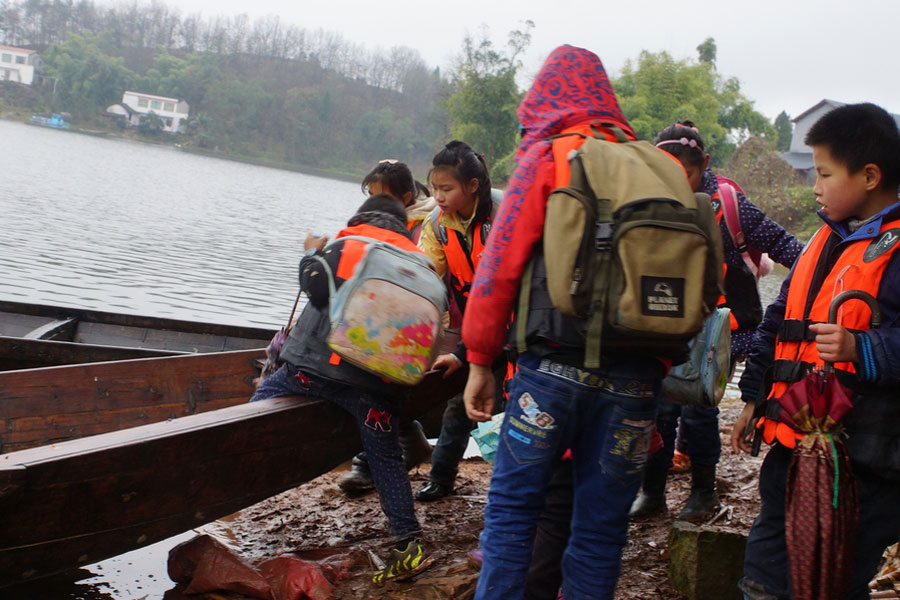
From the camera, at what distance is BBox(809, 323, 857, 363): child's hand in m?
2.13

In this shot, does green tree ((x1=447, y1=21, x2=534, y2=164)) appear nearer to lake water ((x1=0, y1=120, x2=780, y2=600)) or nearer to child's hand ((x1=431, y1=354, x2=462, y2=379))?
lake water ((x1=0, y1=120, x2=780, y2=600))

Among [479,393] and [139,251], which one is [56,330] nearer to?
[479,393]

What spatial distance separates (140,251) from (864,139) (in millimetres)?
16950

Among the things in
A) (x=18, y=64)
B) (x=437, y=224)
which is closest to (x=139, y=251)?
(x=437, y=224)

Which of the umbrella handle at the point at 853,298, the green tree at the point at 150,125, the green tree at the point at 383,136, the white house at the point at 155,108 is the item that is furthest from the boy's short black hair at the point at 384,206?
the white house at the point at 155,108

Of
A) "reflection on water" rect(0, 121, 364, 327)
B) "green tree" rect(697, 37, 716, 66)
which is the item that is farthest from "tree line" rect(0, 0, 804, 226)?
"reflection on water" rect(0, 121, 364, 327)

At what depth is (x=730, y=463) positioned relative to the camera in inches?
190

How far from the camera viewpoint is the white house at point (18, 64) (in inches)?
3679

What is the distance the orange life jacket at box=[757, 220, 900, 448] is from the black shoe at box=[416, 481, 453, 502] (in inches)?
90.0

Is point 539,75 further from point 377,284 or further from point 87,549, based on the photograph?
point 87,549

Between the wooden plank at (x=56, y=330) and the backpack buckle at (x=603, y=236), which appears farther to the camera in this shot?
the wooden plank at (x=56, y=330)

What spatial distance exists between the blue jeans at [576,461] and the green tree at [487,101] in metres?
55.6

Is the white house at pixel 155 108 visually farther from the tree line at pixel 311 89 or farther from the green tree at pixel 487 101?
the green tree at pixel 487 101

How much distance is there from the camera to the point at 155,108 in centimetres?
9094
